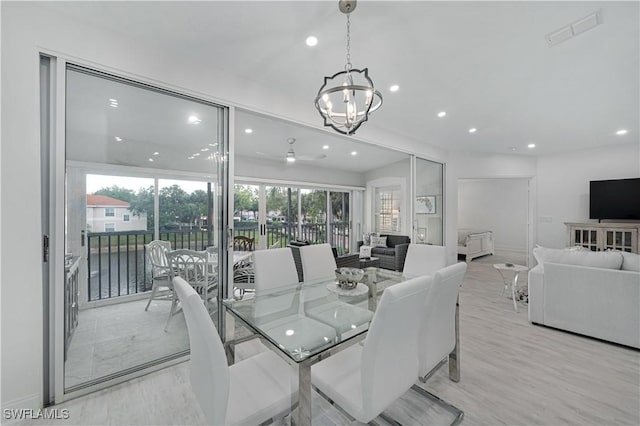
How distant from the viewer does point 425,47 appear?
2.25 metres

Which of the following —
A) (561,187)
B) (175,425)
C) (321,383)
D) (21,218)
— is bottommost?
(175,425)

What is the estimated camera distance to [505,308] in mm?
3506

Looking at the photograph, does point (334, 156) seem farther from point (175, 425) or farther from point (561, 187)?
point (175, 425)

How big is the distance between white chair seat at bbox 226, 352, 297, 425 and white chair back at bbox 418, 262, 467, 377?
2.60 ft

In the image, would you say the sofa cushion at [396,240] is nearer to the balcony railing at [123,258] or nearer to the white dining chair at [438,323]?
the white dining chair at [438,323]

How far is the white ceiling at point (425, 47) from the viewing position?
1.85 m

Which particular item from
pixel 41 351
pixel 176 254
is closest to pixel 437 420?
pixel 176 254

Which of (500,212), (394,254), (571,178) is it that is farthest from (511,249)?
(394,254)

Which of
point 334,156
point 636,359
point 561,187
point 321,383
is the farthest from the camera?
point 334,156

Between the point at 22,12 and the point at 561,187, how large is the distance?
8.33 metres

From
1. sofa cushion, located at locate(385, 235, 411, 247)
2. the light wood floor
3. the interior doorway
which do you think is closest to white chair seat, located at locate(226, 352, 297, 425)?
the light wood floor

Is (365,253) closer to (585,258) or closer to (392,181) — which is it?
(392,181)

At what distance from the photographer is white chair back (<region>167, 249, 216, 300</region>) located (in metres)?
2.45

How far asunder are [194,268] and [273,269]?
0.77 metres
